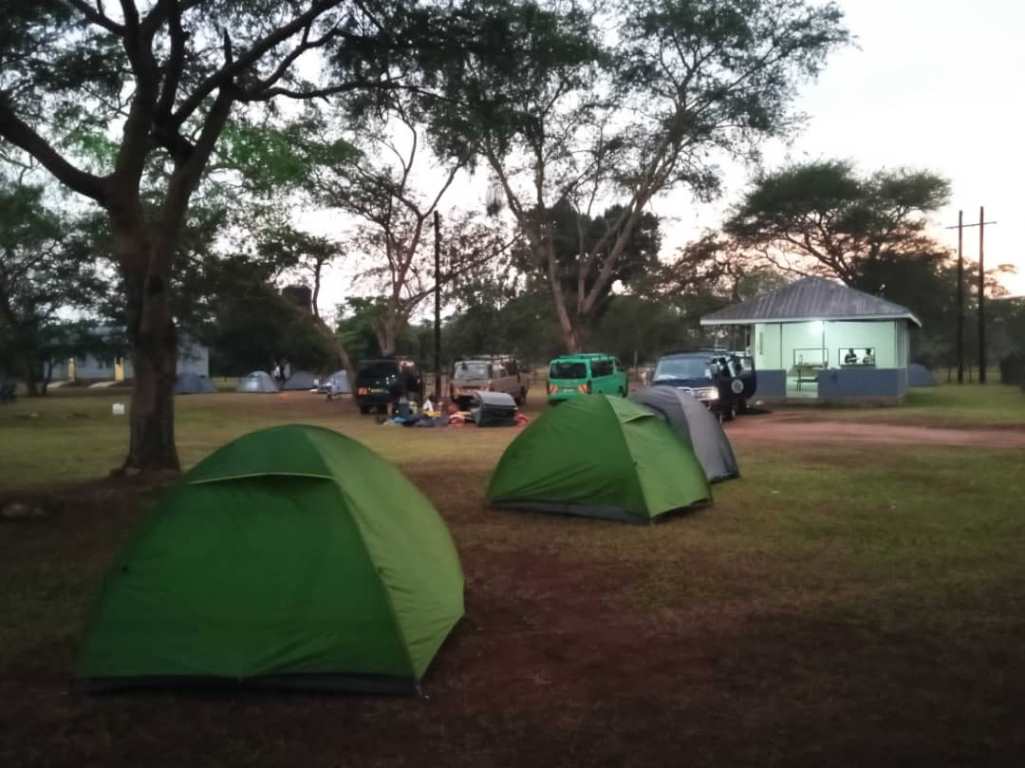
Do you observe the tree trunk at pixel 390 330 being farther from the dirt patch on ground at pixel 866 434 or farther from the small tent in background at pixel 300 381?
the small tent in background at pixel 300 381

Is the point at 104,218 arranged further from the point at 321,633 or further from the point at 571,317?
the point at 321,633

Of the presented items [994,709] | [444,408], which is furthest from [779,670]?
[444,408]

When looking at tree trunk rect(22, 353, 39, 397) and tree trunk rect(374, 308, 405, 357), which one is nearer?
tree trunk rect(374, 308, 405, 357)

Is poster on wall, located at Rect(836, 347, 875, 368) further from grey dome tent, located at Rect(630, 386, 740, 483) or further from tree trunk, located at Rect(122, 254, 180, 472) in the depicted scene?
tree trunk, located at Rect(122, 254, 180, 472)

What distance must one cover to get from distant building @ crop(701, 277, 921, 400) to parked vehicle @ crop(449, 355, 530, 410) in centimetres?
713

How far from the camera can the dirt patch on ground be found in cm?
1700

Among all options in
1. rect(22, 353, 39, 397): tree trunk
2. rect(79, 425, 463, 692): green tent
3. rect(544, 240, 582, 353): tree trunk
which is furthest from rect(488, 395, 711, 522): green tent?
rect(22, 353, 39, 397): tree trunk

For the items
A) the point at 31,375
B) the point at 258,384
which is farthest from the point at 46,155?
the point at 258,384

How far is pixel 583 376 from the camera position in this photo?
26375 mm

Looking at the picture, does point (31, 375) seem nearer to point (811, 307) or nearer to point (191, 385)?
point (191, 385)

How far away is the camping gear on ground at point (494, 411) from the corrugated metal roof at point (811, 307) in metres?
12.1

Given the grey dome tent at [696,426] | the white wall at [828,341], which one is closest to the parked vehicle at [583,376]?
the white wall at [828,341]

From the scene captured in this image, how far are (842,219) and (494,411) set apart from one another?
26.0 metres

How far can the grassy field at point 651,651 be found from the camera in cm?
417
